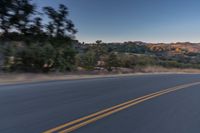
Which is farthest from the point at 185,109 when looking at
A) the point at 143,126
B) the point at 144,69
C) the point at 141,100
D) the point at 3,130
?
the point at 144,69

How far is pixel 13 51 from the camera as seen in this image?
23047 mm

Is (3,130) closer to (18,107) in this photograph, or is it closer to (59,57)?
(18,107)

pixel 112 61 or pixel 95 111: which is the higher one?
pixel 95 111

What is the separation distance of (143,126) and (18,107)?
12.0 feet

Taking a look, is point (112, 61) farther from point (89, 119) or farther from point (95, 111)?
point (89, 119)

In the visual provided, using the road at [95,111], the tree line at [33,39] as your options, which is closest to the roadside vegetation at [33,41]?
the tree line at [33,39]

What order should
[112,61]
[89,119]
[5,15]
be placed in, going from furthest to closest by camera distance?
[112,61] → [5,15] → [89,119]

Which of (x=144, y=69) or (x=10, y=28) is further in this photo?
(x=144, y=69)

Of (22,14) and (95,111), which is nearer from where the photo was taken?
(95,111)

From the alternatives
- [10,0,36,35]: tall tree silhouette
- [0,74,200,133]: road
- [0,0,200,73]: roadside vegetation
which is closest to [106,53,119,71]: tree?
[0,0,200,73]: roadside vegetation

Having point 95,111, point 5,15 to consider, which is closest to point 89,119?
point 95,111

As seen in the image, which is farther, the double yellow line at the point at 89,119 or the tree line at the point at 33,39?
the tree line at the point at 33,39

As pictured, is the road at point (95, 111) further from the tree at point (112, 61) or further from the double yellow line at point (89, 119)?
the tree at point (112, 61)

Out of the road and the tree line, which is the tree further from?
the road
